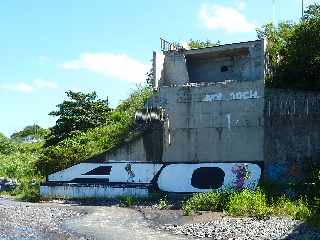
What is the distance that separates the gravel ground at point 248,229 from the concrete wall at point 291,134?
7.61 m

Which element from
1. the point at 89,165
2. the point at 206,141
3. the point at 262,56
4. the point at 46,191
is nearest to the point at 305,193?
the point at 206,141

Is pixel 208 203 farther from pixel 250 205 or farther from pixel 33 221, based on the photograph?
pixel 33 221

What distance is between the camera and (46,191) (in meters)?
39.2

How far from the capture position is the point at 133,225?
2670 cm

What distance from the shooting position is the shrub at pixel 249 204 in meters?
27.5

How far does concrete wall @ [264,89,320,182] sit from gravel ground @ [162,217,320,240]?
25.0 ft

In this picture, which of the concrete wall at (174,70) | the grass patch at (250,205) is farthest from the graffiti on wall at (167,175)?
the concrete wall at (174,70)

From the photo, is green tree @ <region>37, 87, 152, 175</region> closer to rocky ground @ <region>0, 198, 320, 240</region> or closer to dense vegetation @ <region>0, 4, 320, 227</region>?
dense vegetation @ <region>0, 4, 320, 227</region>

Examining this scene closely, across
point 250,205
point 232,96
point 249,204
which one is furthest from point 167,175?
point 250,205

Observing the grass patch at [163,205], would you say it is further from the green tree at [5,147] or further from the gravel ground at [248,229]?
the green tree at [5,147]

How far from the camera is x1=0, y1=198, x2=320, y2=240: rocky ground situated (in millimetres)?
23375

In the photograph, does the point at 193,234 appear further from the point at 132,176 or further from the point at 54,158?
the point at 54,158

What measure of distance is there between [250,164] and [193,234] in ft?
38.5

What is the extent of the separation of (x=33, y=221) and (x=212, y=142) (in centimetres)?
1427
